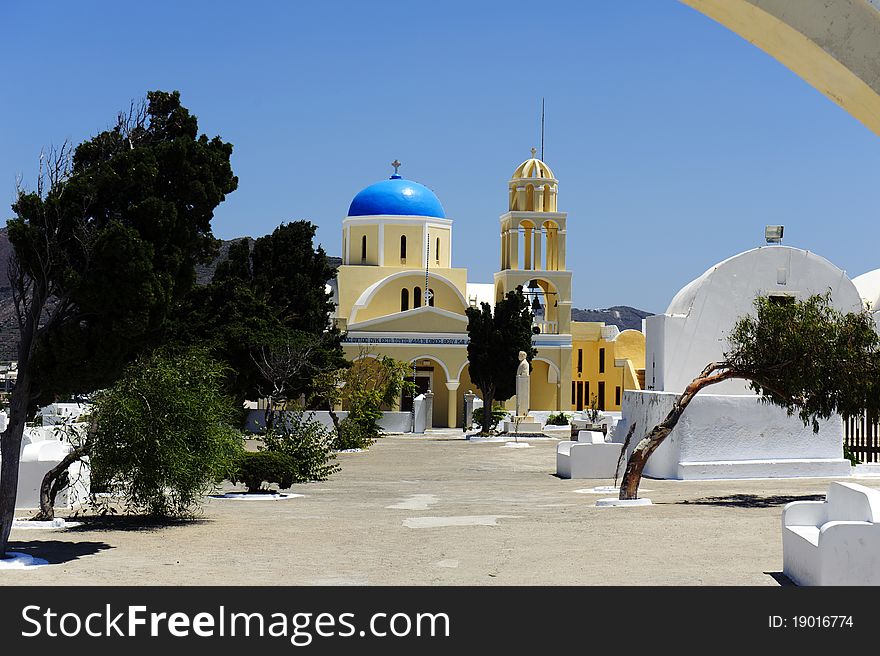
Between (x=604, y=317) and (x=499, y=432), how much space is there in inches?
3992

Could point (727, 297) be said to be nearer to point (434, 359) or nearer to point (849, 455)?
point (849, 455)

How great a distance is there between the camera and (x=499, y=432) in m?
37.9

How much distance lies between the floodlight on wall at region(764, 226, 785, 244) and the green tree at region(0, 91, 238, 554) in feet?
44.9

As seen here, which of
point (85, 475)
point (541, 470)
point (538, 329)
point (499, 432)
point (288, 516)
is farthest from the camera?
point (538, 329)

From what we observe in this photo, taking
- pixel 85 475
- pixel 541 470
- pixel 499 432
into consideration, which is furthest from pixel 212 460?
A: pixel 499 432

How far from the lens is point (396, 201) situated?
51469mm

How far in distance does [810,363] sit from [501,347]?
25.2m

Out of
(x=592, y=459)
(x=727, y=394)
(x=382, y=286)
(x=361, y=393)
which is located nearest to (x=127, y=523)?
(x=592, y=459)

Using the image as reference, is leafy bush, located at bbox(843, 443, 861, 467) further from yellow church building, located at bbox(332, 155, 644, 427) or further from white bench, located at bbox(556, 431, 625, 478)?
yellow church building, located at bbox(332, 155, 644, 427)

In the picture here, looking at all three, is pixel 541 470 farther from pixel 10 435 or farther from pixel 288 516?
pixel 10 435

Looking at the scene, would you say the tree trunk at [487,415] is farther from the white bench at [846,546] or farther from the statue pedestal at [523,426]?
the white bench at [846,546]

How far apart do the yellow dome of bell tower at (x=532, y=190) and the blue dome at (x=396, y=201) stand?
746cm

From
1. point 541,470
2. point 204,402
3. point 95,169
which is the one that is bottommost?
point 541,470

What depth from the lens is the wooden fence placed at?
20755 mm
